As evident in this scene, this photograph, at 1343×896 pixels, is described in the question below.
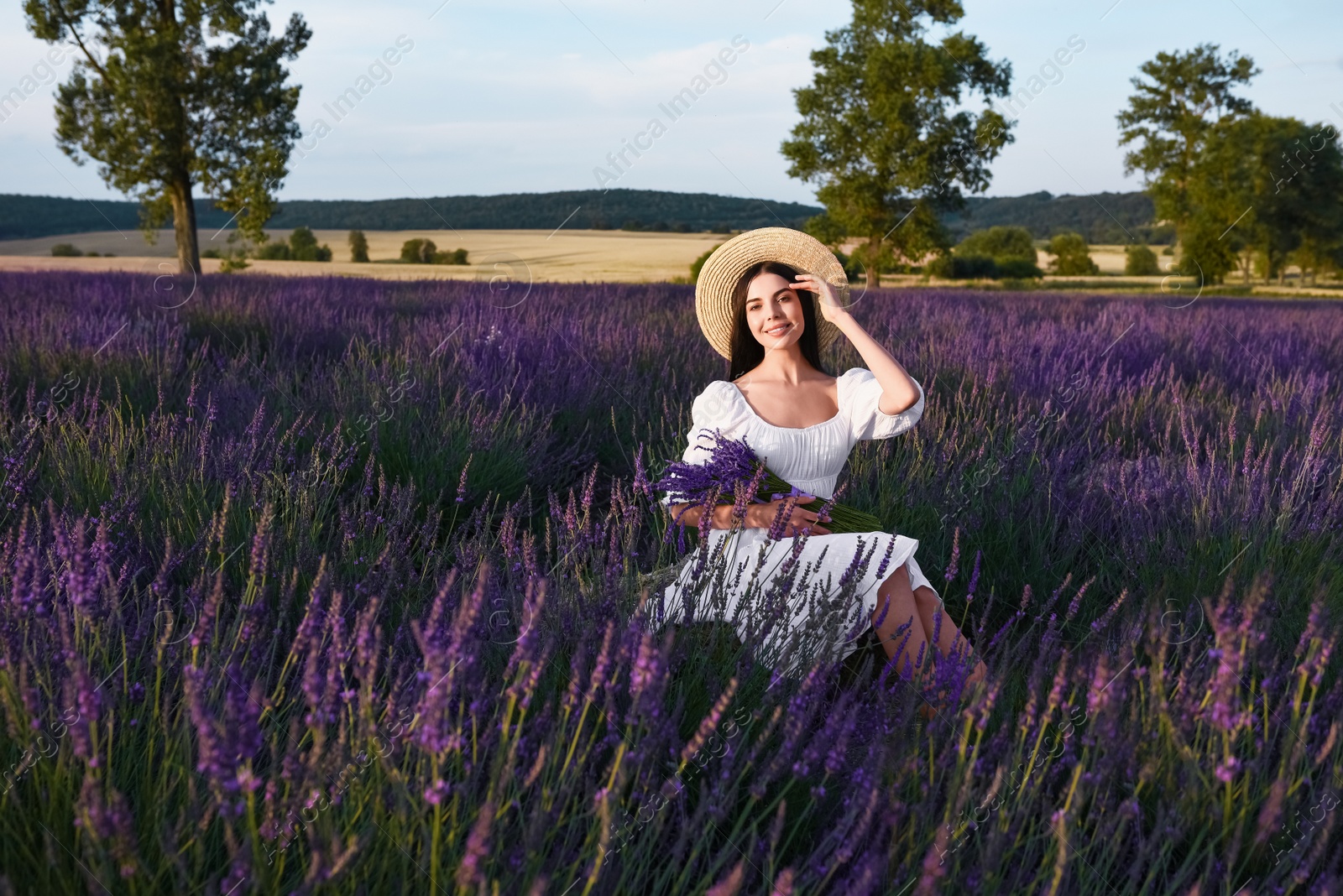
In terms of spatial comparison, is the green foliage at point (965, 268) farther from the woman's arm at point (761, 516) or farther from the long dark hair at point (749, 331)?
the woman's arm at point (761, 516)

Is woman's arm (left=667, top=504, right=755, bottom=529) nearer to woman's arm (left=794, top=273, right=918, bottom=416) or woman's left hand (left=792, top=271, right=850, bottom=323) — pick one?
woman's arm (left=794, top=273, right=918, bottom=416)

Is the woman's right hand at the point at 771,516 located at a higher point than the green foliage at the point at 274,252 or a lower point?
lower

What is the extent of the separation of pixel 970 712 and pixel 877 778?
22cm

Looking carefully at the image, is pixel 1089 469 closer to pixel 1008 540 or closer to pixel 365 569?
pixel 1008 540

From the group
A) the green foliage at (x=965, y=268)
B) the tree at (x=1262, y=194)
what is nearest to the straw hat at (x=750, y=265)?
the tree at (x=1262, y=194)

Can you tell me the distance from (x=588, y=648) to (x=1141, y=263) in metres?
71.7

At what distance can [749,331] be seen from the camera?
9.43ft

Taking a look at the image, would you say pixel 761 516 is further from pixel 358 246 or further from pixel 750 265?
pixel 358 246

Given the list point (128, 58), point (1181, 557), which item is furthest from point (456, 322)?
point (128, 58)

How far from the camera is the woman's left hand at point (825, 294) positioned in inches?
99.8

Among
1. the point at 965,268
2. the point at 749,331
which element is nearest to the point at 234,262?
the point at 749,331

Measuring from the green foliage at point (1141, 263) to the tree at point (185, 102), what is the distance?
58496 millimetres

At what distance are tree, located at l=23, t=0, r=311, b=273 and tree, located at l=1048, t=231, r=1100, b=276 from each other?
53078 millimetres

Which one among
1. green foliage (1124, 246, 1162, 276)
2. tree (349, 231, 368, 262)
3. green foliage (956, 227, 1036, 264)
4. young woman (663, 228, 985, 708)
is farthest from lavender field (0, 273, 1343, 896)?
green foliage (956, 227, 1036, 264)
